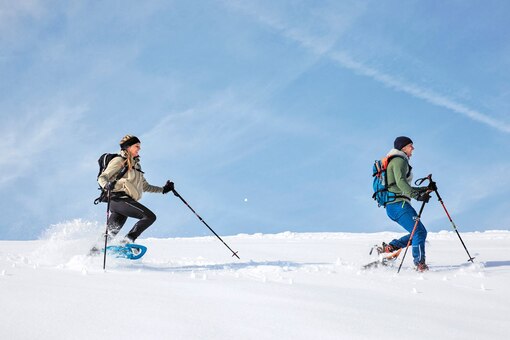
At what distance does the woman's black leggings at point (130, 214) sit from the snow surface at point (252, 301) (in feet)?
2.03

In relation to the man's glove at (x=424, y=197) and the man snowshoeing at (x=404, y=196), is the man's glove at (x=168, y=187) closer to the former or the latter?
the man snowshoeing at (x=404, y=196)

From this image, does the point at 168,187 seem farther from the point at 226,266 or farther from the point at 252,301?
the point at 252,301

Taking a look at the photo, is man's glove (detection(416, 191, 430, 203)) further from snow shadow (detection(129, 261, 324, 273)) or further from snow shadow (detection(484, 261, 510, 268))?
snow shadow (detection(129, 261, 324, 273))

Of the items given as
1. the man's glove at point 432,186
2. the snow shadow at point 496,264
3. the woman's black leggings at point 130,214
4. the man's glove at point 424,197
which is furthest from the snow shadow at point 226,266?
the snow shadow at point 496,264

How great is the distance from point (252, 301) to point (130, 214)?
16.5 ft

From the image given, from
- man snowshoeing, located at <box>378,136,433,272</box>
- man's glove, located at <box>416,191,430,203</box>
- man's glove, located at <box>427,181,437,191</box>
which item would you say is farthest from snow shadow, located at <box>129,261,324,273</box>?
man's glove, located at <box>427,181,437,191</box>

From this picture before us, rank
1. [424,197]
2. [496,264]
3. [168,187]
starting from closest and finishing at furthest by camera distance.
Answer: [424,197]
[168,187]
[496,264]

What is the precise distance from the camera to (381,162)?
988cm

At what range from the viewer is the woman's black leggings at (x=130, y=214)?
9.52m

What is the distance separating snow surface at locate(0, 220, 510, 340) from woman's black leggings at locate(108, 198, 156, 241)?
2.03ft

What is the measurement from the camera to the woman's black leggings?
31.2ft

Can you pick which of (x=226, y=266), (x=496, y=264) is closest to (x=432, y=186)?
(x=496, y=264)

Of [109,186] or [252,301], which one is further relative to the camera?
[109,186]

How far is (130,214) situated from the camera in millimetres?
9562
